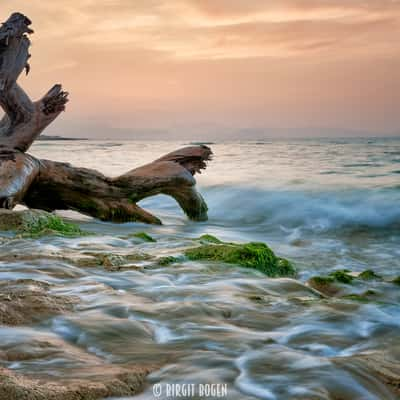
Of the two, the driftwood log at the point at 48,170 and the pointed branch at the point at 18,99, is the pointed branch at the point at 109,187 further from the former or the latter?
the pointed branch at the point at 18,99

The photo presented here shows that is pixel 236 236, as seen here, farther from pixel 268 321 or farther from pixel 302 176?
Answer: pixel 302 176

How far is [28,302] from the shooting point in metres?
2.88

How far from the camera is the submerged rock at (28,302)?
8.66 ft

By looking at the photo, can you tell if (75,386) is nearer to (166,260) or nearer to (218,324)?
(218,324)

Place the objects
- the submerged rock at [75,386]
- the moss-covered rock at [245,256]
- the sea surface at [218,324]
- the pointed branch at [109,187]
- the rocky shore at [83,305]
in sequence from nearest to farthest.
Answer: the submerged rock at [75,386] → the rocky shore at [83,305] → the sea surface at [218,324] → the moss-covered rock at [245,256] → the pointed branch at [109,187]

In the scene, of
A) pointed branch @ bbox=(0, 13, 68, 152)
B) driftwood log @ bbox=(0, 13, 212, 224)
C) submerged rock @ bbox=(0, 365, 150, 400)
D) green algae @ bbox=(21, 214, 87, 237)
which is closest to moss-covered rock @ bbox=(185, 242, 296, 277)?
green algae @ bbox=(21, 214, 87, 237)

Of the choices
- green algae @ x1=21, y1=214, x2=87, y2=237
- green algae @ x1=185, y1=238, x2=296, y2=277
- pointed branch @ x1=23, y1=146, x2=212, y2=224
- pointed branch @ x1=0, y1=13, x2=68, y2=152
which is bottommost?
green algae @ x1=185, y1=238, x2=296, y2=277

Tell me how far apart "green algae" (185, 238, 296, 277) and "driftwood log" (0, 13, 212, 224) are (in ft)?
12.0

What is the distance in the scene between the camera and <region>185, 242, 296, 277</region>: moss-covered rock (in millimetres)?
4660

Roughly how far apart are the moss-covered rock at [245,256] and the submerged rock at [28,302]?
1.69 metres

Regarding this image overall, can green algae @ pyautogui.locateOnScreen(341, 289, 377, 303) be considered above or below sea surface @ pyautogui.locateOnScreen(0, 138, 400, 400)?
below

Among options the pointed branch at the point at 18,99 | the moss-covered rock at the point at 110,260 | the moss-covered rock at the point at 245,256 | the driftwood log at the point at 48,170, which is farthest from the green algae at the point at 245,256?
the pointed branch at the point at 18,99

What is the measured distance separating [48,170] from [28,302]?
17.8 feet

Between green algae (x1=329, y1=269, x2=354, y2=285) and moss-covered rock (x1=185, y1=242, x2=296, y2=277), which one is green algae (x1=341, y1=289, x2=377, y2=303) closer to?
green algae (x1=329, y1=269, x2=354, y2=285)
